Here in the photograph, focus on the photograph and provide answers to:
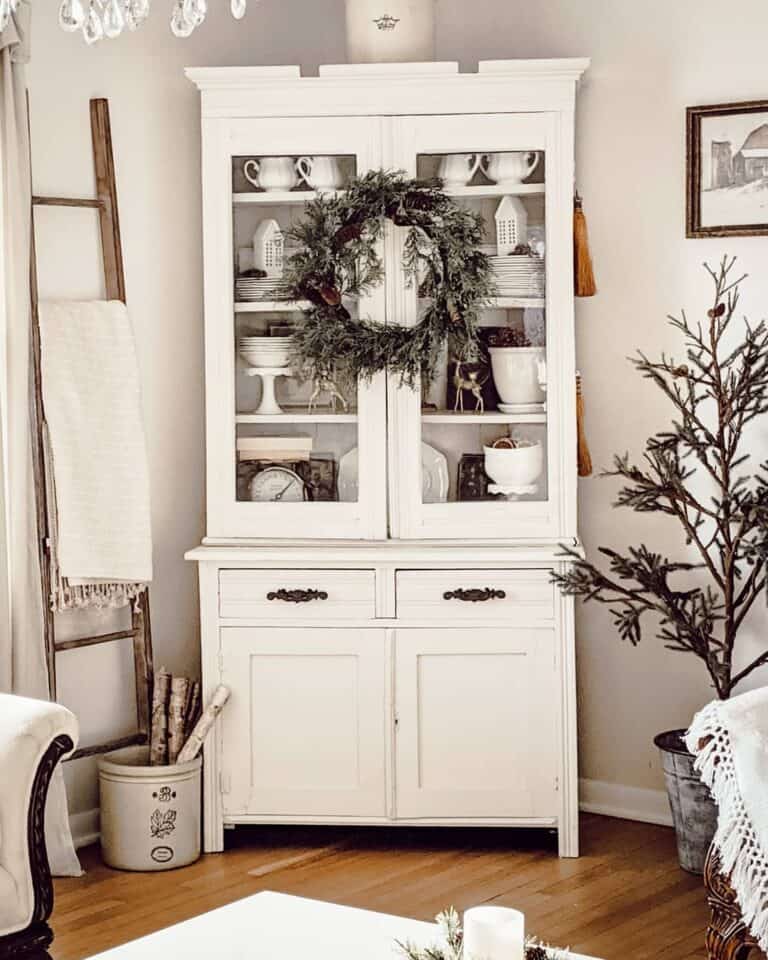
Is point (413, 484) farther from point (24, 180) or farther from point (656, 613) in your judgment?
point (24, 180)

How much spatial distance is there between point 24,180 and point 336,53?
1.30 metres

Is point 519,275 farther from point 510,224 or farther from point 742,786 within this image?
point 742,786

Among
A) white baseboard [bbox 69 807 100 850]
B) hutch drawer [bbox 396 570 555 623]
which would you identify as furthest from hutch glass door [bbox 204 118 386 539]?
white baseboard [bbox 69 807 100 850]

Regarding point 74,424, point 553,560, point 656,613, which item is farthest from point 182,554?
point 656,613

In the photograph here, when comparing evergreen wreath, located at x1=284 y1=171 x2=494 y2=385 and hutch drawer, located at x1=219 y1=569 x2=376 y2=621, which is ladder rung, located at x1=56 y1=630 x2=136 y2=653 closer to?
hutch drawer, located at x1=219 y1=569 x2=376 y2=621

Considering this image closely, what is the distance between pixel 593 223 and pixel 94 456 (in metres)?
1.64

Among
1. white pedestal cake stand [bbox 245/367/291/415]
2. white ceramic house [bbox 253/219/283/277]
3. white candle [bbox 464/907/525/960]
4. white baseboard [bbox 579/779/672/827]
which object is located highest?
white ceramic house [bbox 253/219/283/277]

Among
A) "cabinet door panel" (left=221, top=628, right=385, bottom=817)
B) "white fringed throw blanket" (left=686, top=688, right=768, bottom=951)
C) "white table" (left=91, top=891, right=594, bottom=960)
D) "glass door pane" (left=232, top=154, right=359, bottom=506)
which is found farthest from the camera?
"glass door pane" (left=232, top=154, right=359, bottom=506)

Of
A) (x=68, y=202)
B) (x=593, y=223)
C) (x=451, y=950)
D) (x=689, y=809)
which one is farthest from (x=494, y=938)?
(x=593, y=223)

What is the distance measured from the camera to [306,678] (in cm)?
400

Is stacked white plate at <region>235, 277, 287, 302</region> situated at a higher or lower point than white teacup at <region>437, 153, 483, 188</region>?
lower

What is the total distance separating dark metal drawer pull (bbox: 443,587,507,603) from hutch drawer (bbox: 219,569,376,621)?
8.7 inches

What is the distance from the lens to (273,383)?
4.15m

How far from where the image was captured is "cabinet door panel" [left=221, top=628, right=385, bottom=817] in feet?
13.1
